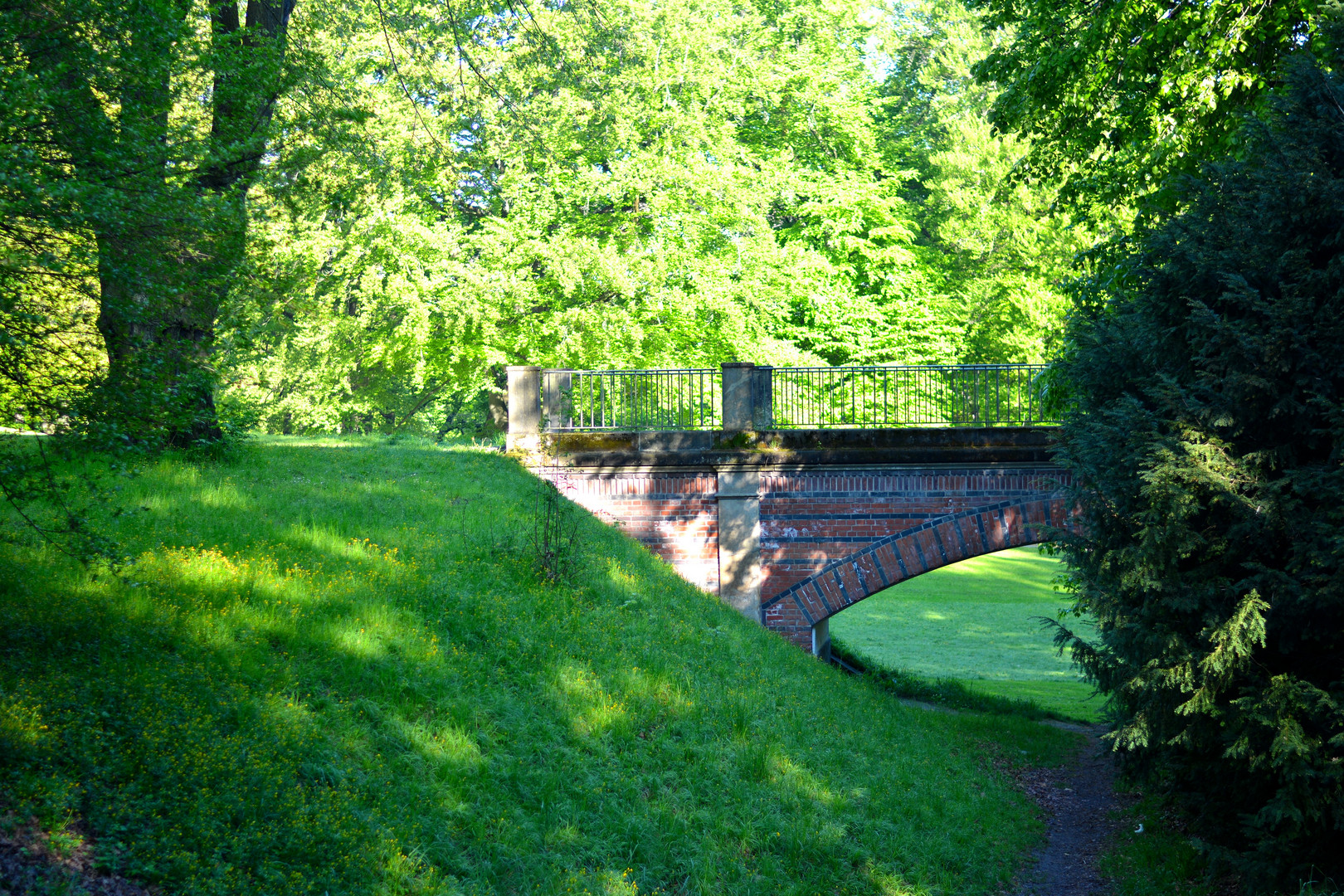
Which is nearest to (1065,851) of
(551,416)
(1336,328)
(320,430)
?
(1336,328)

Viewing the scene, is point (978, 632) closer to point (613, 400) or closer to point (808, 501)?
point (808, 501)

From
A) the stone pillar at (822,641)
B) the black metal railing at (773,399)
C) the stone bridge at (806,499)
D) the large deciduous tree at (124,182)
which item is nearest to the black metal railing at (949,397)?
the black metal railing at (773,399)

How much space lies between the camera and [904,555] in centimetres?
1270

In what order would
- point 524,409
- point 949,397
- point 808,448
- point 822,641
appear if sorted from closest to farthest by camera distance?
1. point 808,448
2. point 524,409
3. point 949,397
4. point 822,641

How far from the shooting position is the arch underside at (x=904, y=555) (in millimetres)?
12531

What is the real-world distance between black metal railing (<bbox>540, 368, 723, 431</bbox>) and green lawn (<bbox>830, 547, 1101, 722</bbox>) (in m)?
7.20

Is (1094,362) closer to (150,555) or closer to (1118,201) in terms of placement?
(1118,201)

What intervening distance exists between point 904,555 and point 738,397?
3.14 m

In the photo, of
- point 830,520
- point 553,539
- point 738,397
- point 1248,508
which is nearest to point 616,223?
A: point 738,397

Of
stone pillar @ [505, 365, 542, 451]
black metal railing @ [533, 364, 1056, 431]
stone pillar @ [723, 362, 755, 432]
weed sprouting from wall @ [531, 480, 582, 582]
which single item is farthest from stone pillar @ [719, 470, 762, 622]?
stone pillar @ [505, 365, 542, 451]

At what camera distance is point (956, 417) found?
13.5m

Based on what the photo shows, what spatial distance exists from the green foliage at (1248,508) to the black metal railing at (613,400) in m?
7.17

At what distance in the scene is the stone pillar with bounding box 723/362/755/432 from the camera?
12906 millimetres

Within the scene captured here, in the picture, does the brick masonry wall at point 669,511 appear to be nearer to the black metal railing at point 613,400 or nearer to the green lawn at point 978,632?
the black metal railing at point 613,400
